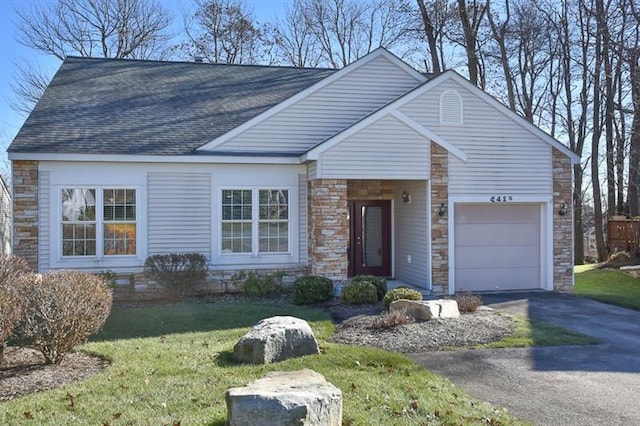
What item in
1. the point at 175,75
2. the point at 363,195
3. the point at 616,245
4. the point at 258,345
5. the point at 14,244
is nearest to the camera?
the point at 258,345

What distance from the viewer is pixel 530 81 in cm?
2944

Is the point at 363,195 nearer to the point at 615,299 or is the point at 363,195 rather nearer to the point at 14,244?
the point at 615,299

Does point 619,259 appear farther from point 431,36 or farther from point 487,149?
point 431,36

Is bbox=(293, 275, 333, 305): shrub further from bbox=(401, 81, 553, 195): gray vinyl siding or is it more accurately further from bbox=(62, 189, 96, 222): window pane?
bbox=(62, 189, 96, 222): window pane

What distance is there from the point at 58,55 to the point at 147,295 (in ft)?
63.6

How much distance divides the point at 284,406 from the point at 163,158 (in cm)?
929

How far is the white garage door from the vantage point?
14289 mm

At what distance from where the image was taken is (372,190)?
16.0m

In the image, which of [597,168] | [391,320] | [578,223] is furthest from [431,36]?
[391,320]

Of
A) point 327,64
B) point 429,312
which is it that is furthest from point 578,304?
point 327,64

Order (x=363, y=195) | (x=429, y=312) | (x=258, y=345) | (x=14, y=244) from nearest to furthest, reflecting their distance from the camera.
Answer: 1. (x=258, y=345)
2. (x=429, y=312)
3. (x=14, y=244)
4. (x=363, y=195)

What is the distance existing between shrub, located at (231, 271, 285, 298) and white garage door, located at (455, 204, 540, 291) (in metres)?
4.39

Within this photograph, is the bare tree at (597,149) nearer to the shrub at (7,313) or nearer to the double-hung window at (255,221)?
the double-hung window at (255,221)

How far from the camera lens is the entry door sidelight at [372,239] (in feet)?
51.9
